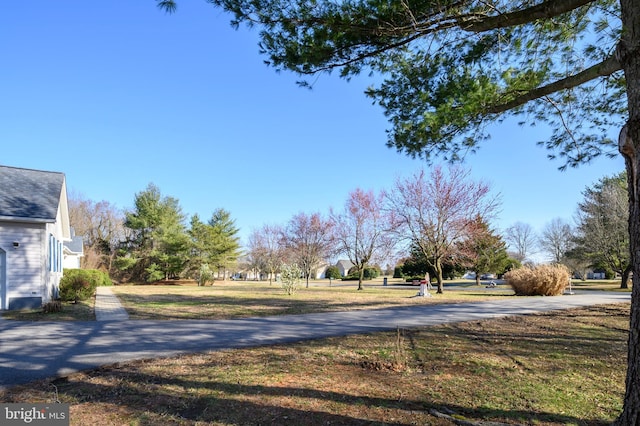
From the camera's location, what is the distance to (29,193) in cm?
1434

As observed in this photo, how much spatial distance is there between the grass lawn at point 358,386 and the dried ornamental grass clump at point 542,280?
13417 mm

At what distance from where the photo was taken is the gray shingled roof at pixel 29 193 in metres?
12.8

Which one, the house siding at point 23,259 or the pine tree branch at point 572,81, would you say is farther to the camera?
the house siding at point 23,259

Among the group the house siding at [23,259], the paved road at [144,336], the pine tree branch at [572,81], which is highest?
the pine tree branch at [572,81]

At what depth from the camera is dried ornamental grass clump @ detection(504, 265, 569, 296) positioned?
19.1 metres

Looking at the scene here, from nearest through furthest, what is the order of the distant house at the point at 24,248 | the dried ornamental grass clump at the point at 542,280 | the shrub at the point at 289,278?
the distant house at the point at 24,248
the dried ornamental grass clump at the point at 542,280
the shrub at the point at 289,278

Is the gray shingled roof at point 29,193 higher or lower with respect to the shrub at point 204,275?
higher

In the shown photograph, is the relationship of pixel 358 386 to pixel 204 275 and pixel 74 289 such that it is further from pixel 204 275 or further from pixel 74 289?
pixel 204 275

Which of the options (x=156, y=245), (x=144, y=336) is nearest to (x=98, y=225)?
(x=156, y=245)

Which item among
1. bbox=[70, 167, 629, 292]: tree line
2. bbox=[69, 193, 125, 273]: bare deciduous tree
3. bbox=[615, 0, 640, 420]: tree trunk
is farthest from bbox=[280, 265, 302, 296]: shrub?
bbox=[69, 193, 125, 273]: bare deciduous tree

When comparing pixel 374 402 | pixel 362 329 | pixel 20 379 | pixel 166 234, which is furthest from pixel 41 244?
pixel 166 234

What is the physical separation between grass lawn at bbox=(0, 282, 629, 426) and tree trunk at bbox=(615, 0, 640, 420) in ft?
3.00

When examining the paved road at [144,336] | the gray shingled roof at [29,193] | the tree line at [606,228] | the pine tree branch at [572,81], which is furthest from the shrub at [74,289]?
the tree line at [606,228]

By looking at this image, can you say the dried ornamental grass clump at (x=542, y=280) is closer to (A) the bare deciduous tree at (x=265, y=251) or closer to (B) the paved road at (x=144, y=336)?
(B) the paved road at (x=144, y=336)
